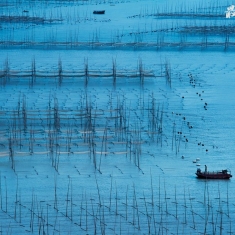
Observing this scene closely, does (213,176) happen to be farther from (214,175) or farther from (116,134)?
(116,134)

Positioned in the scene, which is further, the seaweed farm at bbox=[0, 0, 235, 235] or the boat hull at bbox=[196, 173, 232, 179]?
the boat hull at bbox=[196, 173, 232, 179]

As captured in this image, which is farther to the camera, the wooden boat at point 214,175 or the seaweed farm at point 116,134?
the wooden boat at point 214,175

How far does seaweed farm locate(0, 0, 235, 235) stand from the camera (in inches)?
368

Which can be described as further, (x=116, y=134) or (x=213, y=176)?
(x=116, y=134)

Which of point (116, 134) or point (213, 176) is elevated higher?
point (116, 134)

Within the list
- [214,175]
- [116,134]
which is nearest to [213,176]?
[214,175]

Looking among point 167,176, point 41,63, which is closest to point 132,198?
point 167,176

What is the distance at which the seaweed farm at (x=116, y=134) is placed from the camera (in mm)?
9352

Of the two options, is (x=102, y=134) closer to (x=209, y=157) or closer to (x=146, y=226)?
(x=209, y=157)

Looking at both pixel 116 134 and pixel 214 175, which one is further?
pixel 116 134

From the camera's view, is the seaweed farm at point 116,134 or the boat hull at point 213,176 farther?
the boat hull at point 213,176

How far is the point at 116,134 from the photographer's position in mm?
12195

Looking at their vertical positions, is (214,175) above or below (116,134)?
below

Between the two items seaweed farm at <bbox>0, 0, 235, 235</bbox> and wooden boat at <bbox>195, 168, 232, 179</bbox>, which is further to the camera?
wooden boat at <bbox>195, 168, 232, 179</bbox>
